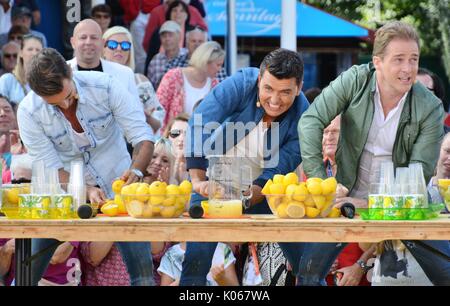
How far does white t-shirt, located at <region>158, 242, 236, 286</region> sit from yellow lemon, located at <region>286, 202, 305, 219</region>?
1.78 meters

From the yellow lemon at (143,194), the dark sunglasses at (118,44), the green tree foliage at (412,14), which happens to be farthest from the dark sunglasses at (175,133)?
the green tree foliage at (412,14)

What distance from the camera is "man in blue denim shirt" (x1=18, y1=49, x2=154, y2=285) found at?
5.82 metres

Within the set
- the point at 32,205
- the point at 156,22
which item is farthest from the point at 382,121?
the point at 156,22

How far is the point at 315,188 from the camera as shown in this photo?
4.93 meters

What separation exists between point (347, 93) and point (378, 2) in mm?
19038

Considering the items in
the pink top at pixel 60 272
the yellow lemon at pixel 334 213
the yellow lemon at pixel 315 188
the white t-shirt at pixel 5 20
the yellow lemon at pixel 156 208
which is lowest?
the pink top at pixel 60 272

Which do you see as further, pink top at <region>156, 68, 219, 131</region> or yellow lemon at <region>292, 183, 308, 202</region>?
pink top at <region>156, 68, 219, 131</region>

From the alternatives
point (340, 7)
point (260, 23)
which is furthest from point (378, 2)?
point (260, 23)

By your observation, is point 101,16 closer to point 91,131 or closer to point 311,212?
point 91,131

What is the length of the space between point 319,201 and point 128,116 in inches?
65.7

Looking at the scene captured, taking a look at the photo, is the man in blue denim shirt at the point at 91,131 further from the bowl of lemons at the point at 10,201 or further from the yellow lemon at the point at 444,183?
the yellow lemon at the point at 444,183

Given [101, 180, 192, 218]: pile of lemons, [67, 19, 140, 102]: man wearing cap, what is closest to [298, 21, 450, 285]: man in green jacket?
[101, 180, 192, 218]: pile of lemons

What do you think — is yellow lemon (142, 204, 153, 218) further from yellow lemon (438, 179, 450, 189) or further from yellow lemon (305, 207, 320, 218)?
yellow lemon (438, 179, 450, 189)

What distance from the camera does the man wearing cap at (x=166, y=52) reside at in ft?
32.2
